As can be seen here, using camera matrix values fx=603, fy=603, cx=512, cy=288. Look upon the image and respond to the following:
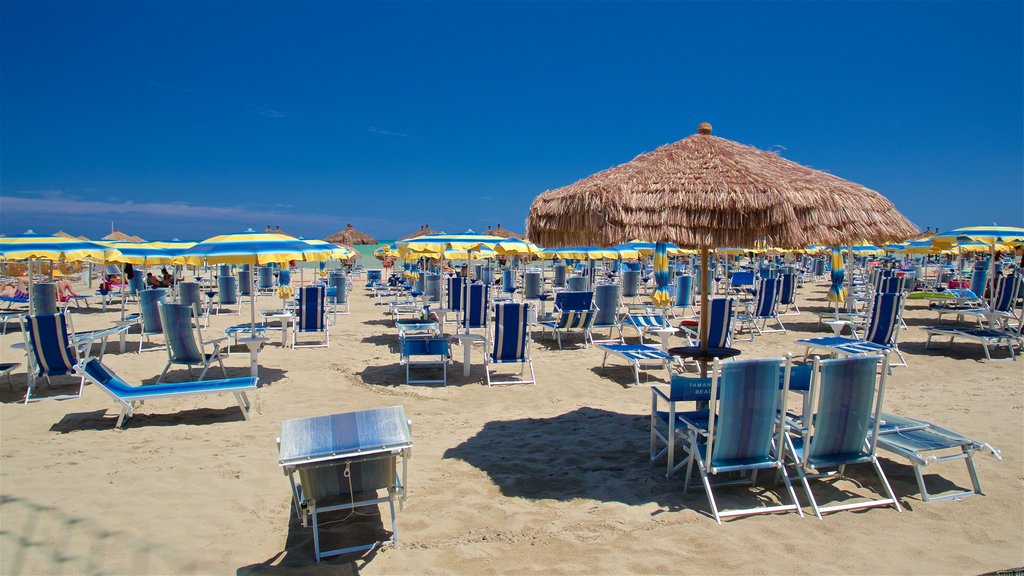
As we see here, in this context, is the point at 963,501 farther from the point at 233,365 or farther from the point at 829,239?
the point at 233,365

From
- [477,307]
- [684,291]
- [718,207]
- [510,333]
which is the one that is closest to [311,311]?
[477,307]

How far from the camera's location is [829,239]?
375cm

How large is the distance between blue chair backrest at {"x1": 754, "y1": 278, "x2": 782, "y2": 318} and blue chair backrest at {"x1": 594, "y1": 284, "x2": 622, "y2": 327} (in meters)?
2.62

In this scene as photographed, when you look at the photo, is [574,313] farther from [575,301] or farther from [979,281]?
[979,281]

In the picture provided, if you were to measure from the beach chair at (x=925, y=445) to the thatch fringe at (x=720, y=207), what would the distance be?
3.99 ft

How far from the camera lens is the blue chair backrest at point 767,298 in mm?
9727

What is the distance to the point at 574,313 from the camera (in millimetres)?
8469

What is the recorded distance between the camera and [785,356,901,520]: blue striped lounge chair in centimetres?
326

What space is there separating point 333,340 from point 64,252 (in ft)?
12.0

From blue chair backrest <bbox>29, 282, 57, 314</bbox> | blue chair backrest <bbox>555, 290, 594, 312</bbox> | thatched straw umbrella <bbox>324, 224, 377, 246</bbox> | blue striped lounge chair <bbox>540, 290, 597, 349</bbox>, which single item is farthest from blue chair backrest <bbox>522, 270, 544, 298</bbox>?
thatched straw umbrella <bbox>324, 224, 377, 246</bbox>

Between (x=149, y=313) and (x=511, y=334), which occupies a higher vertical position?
(x=511, y=334)

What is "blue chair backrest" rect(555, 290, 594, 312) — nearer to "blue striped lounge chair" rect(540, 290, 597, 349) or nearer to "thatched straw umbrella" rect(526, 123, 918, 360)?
"blue striped lounge chair" rect(540, 290, 597, 349)

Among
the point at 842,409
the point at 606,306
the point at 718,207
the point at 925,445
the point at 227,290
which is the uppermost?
the point at 718,207

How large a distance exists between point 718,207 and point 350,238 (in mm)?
26918
